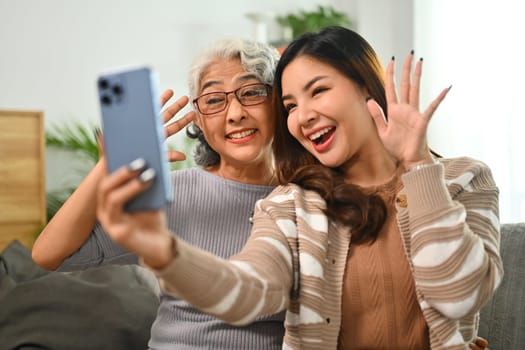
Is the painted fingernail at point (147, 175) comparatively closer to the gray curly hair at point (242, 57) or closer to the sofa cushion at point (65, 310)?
the gray curly hair at point (242, 57)

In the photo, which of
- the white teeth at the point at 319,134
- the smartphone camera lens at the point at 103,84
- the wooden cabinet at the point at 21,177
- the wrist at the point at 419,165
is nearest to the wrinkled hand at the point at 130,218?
the smartphone camera lens at the point at 103,84

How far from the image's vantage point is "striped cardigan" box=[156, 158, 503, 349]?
3.92ft

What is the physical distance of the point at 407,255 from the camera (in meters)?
1.39

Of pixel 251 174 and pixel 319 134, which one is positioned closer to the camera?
pixel 319 134

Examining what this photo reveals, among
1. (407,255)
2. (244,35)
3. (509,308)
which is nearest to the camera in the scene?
(407,255)

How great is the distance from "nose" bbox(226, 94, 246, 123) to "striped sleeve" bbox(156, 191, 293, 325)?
35 centimetres

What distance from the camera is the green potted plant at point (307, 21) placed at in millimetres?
4746

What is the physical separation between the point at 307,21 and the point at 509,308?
10.6 feet

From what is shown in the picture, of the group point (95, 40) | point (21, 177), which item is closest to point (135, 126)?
point (21, 177)

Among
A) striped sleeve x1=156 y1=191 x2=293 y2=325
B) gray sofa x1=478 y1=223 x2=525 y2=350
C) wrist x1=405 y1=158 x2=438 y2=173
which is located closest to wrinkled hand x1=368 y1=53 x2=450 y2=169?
wrist x1=405 y1=158 x2=438 y2=173

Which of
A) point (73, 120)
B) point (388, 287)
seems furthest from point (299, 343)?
point (73, 120)

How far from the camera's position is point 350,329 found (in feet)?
4.62

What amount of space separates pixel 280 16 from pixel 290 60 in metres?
3.49

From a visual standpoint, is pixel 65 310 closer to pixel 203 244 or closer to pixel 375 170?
pixel 203 244
